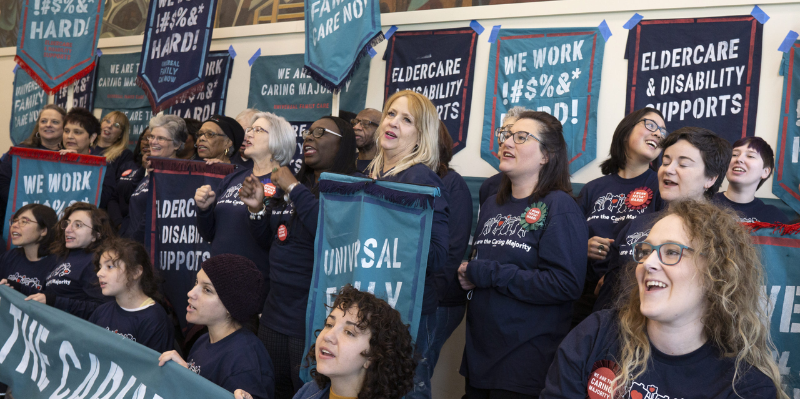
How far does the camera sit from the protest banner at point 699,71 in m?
3.84

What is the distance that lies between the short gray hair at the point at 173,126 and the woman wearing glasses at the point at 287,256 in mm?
1767

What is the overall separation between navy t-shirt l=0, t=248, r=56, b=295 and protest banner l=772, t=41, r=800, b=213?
426cm

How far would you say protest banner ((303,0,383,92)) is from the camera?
466 centimetres

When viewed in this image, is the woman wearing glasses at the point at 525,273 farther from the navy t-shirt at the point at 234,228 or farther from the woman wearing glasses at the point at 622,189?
the navy t-shirt at the point at 234,228

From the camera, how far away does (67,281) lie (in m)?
3.83

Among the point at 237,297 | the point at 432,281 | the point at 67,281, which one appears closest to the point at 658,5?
the point at 432,281

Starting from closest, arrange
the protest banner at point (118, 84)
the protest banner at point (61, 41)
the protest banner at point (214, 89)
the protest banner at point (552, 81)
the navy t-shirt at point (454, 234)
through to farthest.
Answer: the navy t-shirt at point (454, 234) < the protest banner at point (552, 81) < the protest banner at point (61, 41) < the protest banner at point (214, 89) < the protest banner at point (118, 84)

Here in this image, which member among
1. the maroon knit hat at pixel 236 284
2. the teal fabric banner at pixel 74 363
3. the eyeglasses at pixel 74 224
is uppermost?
the eyeglasses at pixel 74 224

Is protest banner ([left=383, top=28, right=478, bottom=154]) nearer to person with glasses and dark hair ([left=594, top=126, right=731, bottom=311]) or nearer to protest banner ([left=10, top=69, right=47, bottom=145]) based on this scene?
person with glasses and dark hair ([left=594, top=126, right=731, bottom=311])

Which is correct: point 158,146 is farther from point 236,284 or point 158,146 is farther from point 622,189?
point 622,189

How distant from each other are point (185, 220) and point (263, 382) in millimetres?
1735

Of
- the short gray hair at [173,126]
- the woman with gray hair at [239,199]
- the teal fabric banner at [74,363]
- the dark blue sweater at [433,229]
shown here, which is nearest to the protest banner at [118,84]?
the short gray hair at [173,126]

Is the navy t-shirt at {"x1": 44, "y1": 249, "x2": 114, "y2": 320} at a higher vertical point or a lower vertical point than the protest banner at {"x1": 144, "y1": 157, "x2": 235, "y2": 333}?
lower

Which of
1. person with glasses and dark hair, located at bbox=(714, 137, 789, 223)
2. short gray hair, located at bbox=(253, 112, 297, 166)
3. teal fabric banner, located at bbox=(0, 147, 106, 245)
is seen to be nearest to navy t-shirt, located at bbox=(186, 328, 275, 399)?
short gray hair, located at bbox=(253, 112, 297, 166)
